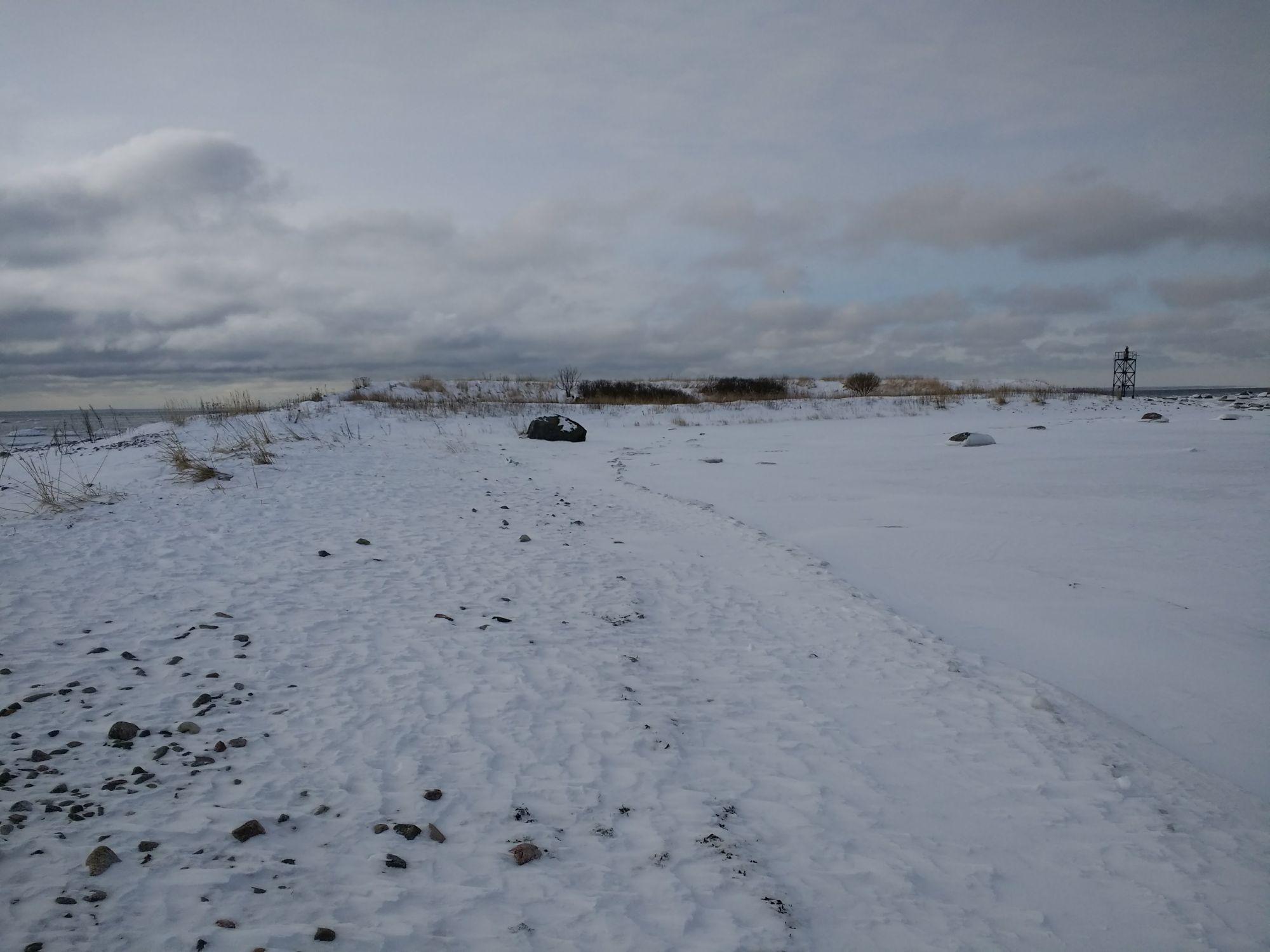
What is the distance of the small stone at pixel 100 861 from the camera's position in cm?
232

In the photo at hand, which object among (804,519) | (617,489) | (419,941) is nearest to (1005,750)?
(419,941)

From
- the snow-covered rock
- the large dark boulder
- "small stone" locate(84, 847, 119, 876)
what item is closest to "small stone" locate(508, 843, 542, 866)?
"small stone" locate(84, 847, 119, 876)

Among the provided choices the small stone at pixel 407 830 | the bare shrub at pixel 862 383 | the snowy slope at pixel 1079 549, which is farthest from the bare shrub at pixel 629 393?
the small stone at pixel 407 830

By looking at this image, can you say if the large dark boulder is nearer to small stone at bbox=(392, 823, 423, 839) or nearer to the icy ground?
the icy ground

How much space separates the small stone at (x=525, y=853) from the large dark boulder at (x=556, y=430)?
15691 mm

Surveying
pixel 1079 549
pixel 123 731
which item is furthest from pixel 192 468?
pixel 1079 549

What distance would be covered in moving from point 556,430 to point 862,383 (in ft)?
85.8

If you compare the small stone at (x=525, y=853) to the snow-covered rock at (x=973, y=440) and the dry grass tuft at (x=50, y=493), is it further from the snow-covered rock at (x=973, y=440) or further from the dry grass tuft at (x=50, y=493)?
the snow-covered rock at (x=973, y=440)

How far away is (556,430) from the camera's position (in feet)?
59.8

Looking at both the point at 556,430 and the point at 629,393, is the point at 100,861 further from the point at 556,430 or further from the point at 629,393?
the point at 629,393

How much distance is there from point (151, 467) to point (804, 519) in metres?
9.51

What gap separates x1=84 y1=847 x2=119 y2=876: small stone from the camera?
2.32 meters

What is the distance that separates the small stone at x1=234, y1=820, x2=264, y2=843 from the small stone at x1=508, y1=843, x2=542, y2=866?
0.99m

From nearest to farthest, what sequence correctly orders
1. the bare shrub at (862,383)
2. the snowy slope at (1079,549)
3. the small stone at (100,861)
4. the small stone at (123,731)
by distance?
the small stone at (100,861)
the small stone at (123,731)
the snowy slope at (1079,549)
the bare shrub at (862,383)
